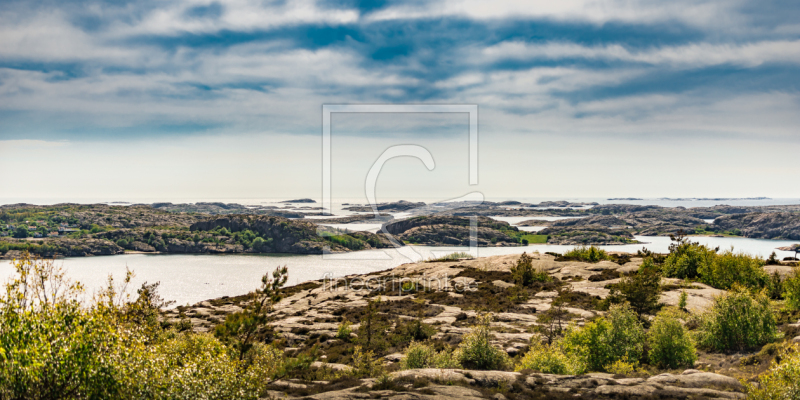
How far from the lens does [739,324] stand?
10.9 m

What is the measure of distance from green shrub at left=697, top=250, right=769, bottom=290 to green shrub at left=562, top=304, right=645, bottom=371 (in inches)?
432

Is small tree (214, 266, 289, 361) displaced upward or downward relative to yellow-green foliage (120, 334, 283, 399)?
upward

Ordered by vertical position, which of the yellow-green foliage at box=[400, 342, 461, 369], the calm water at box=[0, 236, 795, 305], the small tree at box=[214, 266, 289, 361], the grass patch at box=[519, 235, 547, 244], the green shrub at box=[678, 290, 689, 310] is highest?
the small tree at box=[214, 266, 289, 361]

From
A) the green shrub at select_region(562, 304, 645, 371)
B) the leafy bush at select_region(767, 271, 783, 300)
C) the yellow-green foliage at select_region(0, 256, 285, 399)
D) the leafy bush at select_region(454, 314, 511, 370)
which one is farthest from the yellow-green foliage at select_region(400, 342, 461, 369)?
the leafy bush at select_region(767, 271, 783, 300)

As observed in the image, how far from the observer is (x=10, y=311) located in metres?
5.18

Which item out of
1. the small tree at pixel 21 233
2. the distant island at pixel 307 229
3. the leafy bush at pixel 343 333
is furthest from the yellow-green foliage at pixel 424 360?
the small tree at pixel 21 233

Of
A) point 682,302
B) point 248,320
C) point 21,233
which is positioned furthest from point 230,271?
point 21,233

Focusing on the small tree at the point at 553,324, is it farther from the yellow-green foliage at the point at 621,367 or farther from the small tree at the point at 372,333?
the small tree at the point at 372,333

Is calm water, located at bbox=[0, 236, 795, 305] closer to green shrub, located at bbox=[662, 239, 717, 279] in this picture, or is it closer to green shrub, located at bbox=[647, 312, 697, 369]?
green shrub, located at bbox=[662, 239, 717, 279]

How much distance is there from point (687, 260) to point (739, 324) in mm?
12149

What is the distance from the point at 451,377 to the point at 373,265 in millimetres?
54964

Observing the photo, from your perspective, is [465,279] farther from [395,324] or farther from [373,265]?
[373,265]

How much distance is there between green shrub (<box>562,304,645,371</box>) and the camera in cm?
1012

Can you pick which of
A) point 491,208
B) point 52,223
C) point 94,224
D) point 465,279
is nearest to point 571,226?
point 491,208
